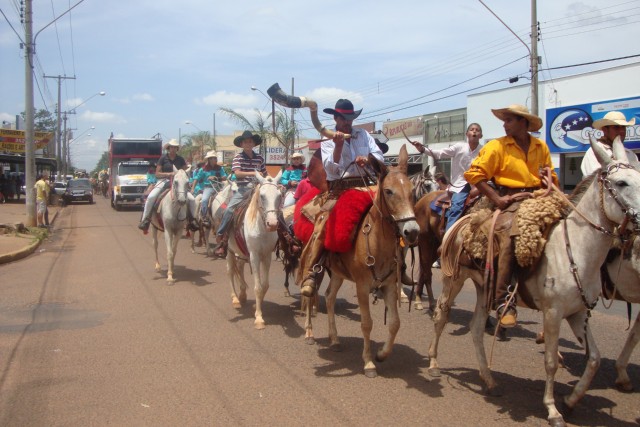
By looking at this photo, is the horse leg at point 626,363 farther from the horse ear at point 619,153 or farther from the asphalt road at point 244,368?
the horse ear at point 619,153

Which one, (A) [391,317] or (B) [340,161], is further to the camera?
(B) [340,161]

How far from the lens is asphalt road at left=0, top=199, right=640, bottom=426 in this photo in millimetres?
4625

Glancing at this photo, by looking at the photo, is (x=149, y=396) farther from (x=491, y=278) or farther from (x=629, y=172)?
(x=629, y=172)

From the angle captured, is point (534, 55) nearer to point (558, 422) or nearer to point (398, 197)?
point (398, 197)

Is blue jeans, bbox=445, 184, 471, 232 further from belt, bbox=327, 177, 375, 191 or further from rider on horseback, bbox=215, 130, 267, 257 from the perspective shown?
rider on horseback, bbox=215, 130, 267, 257

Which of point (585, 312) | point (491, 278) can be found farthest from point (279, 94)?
point (585, 312)

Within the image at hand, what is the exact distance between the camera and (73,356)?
612 cm

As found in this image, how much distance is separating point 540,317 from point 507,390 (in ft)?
10.2

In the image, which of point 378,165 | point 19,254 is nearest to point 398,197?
point 378,165

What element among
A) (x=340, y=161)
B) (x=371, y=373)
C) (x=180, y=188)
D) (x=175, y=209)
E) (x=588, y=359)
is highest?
(x=340, y=161)

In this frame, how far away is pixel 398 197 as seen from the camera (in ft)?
16.8

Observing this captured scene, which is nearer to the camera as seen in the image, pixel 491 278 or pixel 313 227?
pixel 491 278

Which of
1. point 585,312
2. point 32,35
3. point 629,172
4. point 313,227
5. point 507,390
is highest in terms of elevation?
point 32,35

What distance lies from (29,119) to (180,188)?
10824 mm
